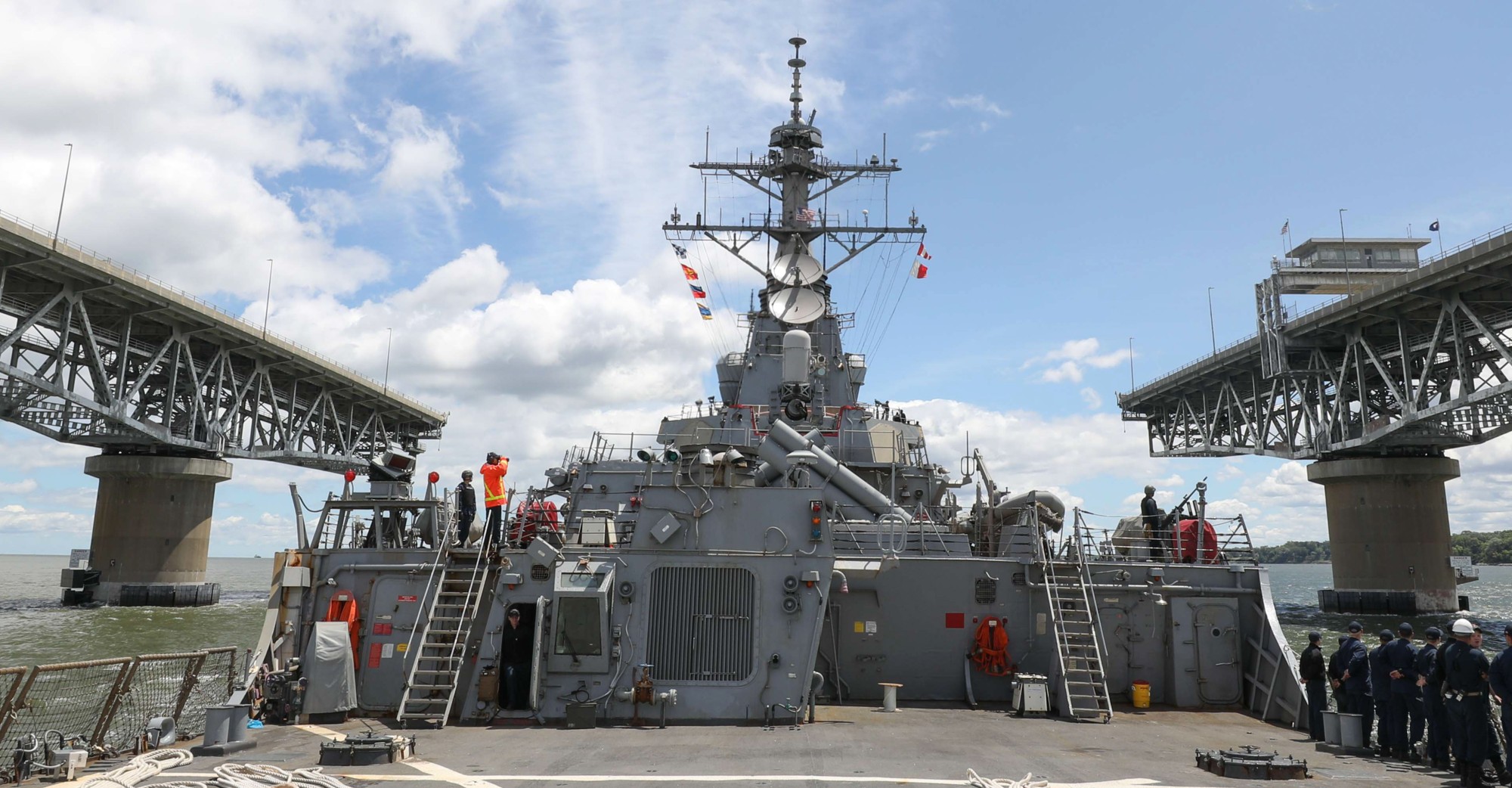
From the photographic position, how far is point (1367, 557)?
142ft

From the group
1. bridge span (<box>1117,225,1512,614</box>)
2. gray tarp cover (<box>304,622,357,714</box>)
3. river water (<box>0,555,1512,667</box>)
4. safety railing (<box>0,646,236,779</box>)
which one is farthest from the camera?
bridge span (<box>1117,225,1512,614</box>)

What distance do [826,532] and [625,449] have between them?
5547 millimetres

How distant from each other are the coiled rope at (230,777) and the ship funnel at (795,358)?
1065 cm

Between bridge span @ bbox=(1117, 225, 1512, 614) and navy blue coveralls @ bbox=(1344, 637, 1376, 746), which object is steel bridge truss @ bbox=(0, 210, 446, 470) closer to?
navy blue coveralls @ bbox=(1344, 637, 1376, 746)

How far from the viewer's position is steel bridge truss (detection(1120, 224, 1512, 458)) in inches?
1193

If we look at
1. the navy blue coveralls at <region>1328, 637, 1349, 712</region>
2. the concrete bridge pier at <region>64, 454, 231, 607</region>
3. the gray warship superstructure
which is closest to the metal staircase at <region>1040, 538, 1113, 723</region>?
the gray warship superstructure

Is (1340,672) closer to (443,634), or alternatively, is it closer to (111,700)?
(443,634)

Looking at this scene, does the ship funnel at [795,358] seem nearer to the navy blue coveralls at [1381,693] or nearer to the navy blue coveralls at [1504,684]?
the navy blue coveralls at [1381,693]

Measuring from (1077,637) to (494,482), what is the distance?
7726mm

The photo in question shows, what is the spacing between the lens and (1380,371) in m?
36.7

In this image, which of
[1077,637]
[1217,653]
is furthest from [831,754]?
[1217,653]

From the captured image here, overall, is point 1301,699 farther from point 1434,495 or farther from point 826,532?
point 1434,495

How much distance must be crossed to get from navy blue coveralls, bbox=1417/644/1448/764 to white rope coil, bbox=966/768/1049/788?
3980 millimetres

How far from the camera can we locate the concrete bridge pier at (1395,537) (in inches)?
1650
